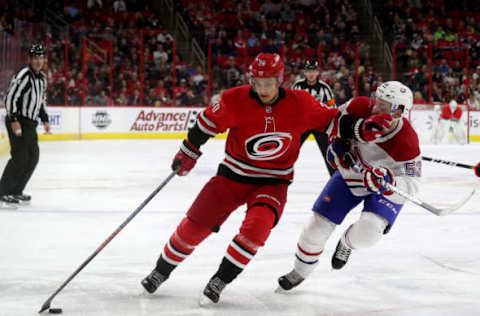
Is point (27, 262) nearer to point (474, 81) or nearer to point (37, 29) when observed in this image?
point (37, 29)

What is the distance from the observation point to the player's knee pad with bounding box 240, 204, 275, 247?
2.94m

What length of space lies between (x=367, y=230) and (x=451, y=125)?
41.2ft

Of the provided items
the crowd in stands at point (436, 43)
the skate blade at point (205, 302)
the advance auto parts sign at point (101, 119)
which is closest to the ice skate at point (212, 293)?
the skate blade at point (205, 302)

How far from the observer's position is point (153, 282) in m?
3.10

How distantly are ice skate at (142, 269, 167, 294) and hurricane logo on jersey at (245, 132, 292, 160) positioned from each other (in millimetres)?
655

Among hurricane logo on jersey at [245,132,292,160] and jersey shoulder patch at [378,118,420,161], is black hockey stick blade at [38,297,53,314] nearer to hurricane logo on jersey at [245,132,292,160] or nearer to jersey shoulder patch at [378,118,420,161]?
hurricane logo on jersey at [245,132,292,160]

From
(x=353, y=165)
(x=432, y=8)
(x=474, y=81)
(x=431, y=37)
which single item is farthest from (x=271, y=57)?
(x=432, y=8)

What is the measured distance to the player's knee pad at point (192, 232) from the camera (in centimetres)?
305

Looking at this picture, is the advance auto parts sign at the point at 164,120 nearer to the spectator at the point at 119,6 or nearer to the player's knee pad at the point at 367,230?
the spectator at the point at 119,6

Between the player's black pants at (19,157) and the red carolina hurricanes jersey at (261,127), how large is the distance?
3.12m

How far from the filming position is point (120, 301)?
3.01m

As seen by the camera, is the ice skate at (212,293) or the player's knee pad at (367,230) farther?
the player's knee pad at (367,230)

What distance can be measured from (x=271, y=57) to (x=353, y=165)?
670 mm

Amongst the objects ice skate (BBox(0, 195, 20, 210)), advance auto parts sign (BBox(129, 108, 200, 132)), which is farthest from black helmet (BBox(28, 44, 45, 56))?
advance auto parts sign (BBox(129, 108, 200, 132))
